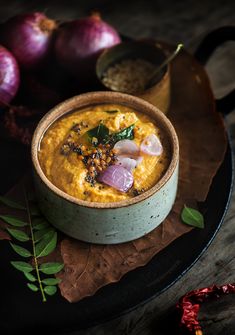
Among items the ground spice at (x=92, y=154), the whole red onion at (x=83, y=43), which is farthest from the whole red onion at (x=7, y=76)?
the ground spice at (x=92, y=154)

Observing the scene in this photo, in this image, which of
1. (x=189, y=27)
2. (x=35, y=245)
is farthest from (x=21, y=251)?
(x=189, y=27)

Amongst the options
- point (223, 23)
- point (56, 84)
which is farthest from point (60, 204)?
point (223, 23)

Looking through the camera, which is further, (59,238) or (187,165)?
(187,165)

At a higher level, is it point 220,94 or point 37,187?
point 220,94

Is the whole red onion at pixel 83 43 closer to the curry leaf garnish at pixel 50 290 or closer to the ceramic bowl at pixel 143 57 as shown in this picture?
the ceramic bowl at pixel 143 57

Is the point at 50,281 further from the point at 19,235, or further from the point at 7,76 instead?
the point at 7,76

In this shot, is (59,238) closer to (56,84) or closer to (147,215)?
(147,215)

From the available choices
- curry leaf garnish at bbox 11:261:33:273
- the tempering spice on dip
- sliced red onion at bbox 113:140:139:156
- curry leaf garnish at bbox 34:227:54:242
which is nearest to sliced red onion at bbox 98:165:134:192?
the tempering spice on dip

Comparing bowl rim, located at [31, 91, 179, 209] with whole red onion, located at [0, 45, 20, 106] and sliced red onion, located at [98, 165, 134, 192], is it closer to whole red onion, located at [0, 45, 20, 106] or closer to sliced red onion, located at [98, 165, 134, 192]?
sliced red onion, located at [98, 165, 134, 192]
